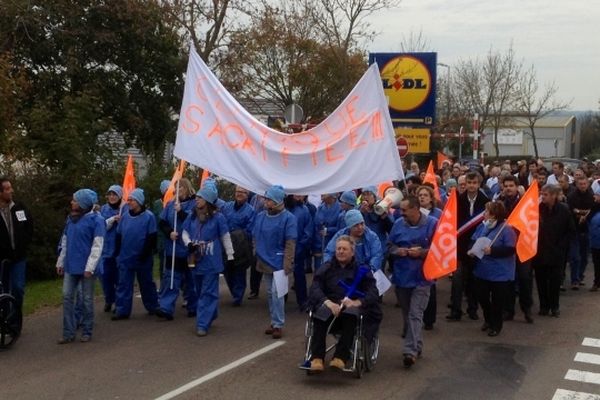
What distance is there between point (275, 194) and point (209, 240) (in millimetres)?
1068

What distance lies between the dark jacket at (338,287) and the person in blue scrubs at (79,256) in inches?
112

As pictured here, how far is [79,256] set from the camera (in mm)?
9531

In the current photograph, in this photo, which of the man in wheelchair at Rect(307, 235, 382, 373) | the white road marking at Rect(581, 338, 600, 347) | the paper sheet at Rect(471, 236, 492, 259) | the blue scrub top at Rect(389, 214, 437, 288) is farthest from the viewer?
the paper sheet at Rect(471, 236, 492, 259)

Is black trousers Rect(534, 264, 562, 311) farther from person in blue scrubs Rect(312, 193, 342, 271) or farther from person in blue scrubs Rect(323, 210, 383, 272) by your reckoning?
person in blue scrubs Rect(323, 210, 383, 272)

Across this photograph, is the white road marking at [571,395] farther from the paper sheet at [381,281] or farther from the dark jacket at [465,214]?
the dark jacket at [465,214]

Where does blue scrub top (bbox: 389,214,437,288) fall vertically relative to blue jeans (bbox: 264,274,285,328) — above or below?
above

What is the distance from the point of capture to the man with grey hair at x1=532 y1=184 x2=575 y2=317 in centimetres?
1152

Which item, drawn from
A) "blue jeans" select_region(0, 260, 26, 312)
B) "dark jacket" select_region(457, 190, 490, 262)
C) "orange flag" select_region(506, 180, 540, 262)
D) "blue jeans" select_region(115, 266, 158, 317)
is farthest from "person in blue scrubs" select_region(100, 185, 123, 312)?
"orange flag" select_region(506, 180, 540, 262)

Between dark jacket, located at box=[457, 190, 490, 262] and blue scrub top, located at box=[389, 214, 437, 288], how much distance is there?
2.56m

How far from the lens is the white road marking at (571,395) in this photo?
762 centimetres

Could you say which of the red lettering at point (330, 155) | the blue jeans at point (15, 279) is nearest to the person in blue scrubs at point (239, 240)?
the red lettering at point (330, 155)

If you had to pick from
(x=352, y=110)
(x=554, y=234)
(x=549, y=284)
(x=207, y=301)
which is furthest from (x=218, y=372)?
(x=554, y=234)

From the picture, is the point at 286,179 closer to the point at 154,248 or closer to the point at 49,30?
the point at 154,248

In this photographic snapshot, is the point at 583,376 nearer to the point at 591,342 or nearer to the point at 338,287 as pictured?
the point at 591,342
